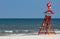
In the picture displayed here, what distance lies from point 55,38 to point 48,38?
0.57 m

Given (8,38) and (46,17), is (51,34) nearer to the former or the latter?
(46,17)

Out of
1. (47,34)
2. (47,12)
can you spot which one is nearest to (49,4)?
(47,12)

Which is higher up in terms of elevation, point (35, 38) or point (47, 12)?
point (47, 12)

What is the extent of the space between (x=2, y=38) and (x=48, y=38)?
11.4 ft

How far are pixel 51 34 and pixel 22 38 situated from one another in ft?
12.6

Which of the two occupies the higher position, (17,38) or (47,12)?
(47,12)

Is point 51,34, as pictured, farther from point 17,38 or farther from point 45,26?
point 17,38

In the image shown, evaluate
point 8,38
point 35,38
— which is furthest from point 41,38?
point 8,38

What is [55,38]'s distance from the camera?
23.2 m

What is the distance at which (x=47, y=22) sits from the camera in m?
25.8

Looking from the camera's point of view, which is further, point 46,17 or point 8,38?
point 46,17

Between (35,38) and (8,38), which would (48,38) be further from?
(8,38)

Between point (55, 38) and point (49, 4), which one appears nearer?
point (55, 38)

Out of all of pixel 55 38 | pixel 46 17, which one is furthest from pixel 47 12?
pixel 55 38
